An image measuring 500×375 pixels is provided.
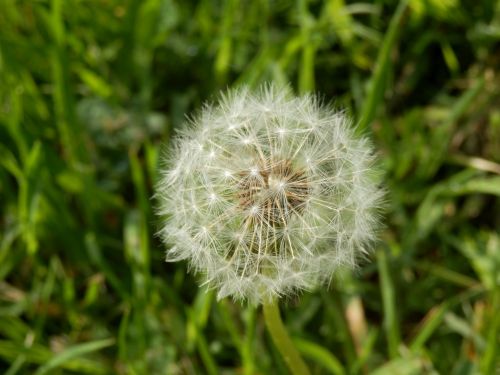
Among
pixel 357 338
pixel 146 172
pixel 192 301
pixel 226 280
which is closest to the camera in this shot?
pixel 226 280

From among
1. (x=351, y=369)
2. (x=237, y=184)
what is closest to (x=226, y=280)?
(x=237, y=184)

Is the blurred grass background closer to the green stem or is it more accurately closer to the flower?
the green stem

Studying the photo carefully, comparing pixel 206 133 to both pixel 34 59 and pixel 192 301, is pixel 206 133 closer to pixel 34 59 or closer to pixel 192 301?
pixel 192 301

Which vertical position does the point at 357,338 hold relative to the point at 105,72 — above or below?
below

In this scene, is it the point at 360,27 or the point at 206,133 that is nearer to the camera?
the point at 206,133

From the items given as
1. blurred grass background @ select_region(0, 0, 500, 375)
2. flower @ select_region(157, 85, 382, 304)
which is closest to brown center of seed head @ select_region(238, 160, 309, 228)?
flower @ select_region(157, 85, 382, 304)

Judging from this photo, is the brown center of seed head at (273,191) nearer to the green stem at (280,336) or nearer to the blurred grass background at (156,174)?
the green stem at (280,336)

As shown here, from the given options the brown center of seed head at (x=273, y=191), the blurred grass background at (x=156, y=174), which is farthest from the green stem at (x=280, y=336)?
the blurred grass background at (x=156, y=174)
